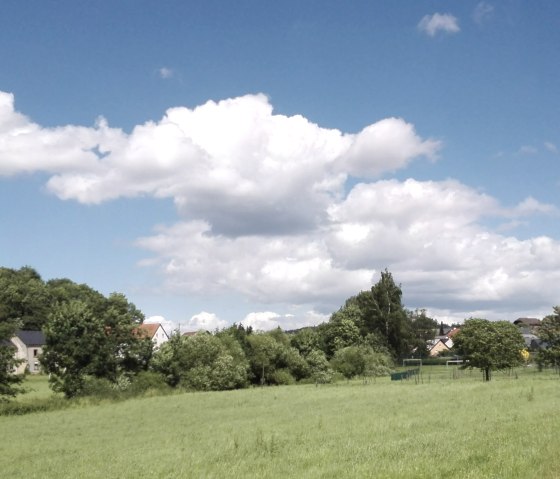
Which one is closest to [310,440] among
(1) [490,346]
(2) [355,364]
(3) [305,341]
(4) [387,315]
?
(1) [490,346]

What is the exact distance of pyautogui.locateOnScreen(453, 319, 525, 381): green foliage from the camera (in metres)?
64.8

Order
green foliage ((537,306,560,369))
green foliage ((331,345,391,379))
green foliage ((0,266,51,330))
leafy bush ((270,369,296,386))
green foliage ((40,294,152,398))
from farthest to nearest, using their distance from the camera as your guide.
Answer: green foliage ((0,266,51,330)), green foliage ((331,345,391,379)), leafy bush ((270,369,296,386)), green foliage ((537,306,560,369)), green foliage ((40,294,152,398))

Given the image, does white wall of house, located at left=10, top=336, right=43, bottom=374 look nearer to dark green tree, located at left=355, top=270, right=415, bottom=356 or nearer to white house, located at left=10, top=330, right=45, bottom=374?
white house, located at left=10, top=330, right=45, bottom=374

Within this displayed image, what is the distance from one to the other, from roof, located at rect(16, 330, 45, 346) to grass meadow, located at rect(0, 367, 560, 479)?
8678 cm

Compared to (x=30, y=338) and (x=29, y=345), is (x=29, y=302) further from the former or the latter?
(x=29, y=345)

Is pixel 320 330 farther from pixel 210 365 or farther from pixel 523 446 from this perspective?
pixel 523 446

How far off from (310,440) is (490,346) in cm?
4642

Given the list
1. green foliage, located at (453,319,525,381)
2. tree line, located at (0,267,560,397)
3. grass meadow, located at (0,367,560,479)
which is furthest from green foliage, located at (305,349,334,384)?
grass meadow, located at (0,367,560,479)

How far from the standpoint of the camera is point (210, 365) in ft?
246

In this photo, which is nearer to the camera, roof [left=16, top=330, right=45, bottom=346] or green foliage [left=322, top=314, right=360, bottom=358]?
green foliage [left=322, top=314, right=360, bottom=358]

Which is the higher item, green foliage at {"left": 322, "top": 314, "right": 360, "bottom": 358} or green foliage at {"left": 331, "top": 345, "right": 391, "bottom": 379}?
green foliage at {"left": 322, "top": 314, "right": 360, "bottom": 358}

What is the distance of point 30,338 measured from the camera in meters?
128

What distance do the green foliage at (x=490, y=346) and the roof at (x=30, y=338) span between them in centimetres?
9171

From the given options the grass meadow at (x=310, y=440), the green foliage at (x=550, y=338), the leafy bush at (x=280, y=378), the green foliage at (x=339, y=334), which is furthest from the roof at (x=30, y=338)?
the green foliage at (x=550, y=338)
